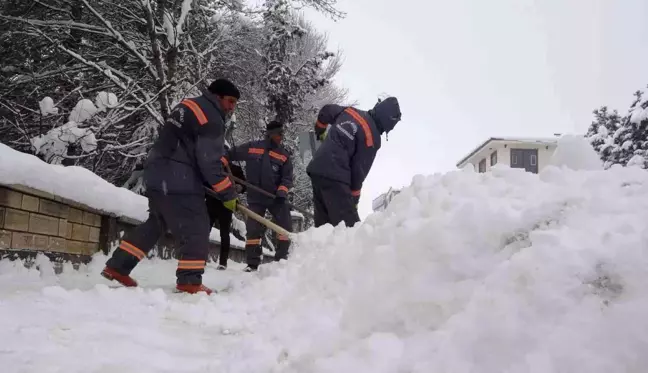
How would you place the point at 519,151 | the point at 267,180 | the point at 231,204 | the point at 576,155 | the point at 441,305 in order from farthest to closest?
the point at 519,151 < the point at 267,180 < the point at 231,204 < the point at 576,155 < the point at 441,305

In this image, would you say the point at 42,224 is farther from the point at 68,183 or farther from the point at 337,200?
the point at 337,200

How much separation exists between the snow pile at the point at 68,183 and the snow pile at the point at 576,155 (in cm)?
341

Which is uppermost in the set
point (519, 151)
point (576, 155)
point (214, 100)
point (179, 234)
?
point (519, 151)

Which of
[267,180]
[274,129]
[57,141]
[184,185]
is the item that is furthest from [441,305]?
[57,141]

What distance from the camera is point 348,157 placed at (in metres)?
5.26

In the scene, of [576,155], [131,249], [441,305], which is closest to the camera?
[441,305]

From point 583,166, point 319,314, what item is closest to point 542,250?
point 319,314

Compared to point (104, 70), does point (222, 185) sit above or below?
below

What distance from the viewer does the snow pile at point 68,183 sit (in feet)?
12.2

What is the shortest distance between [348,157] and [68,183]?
247 centimetres

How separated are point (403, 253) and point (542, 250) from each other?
0.62 metres

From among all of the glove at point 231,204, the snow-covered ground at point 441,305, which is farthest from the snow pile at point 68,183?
the glove at point 231,204

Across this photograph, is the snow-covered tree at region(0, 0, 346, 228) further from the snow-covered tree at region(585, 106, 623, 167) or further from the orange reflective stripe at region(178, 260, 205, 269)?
the snow-covered tree at region(585, 106, 623, 167)

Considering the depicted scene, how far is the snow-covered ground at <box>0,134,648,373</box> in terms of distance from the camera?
5.05ft
